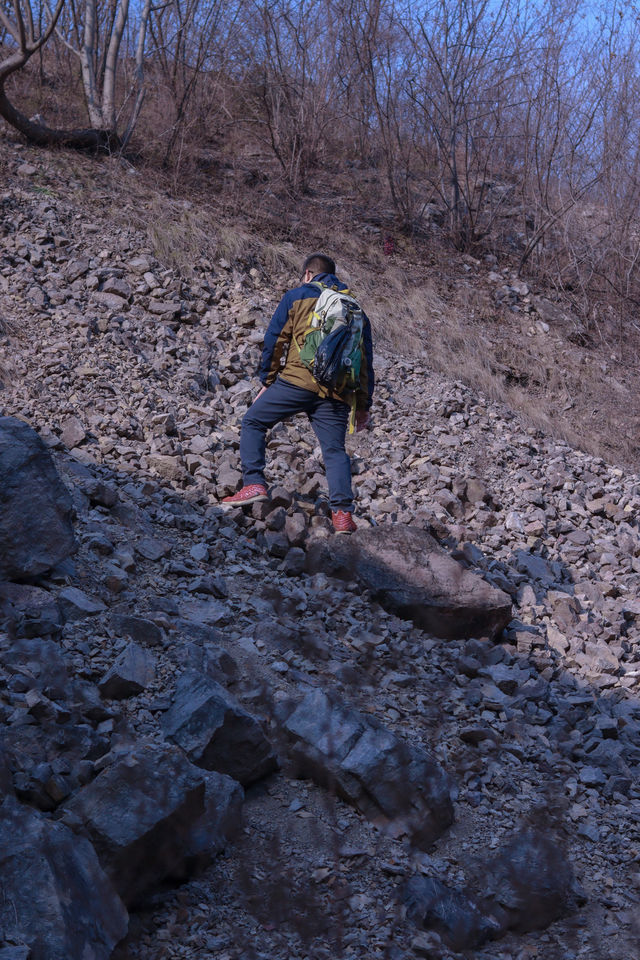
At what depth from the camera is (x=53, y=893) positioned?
6.98 ft

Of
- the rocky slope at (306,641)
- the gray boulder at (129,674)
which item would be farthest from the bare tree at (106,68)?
the gray boulder at (129,674)

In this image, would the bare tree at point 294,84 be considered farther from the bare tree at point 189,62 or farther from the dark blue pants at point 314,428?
the dark blue pants at point 314,428

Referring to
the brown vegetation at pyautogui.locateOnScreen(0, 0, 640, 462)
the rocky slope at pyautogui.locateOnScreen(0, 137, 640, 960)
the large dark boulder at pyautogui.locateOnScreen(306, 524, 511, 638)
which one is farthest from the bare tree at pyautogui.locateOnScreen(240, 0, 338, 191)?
the large dark boulder at pyautogui.locateOnScreen(306, 524, 511, 638)

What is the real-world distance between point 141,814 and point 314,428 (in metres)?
3.01

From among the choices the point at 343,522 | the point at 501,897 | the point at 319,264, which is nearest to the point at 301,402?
the point at 343,522

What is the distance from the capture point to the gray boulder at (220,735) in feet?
10.1

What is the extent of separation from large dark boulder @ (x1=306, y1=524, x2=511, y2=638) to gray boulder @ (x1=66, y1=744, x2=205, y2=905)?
2.18 m

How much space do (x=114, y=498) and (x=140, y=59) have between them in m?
7.21

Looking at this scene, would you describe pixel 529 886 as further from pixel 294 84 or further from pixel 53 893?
pixel 294 84

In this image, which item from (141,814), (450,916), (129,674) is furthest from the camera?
(129,674)

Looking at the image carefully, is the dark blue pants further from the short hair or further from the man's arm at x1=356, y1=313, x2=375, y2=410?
the short hair

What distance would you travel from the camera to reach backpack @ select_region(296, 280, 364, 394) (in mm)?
4992

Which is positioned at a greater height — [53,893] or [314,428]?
[314,428]

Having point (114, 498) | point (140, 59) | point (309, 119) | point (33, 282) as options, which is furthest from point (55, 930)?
point (309, 119)
